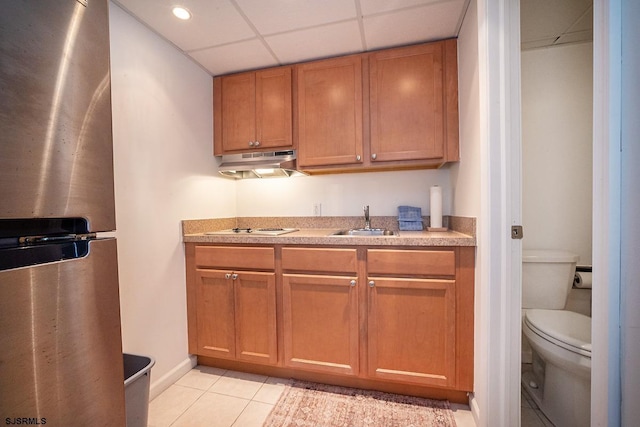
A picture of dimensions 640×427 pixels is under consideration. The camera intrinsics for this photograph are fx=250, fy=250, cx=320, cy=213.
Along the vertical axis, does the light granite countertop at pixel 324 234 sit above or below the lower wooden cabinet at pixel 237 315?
above

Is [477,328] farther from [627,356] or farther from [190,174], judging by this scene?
[190,174]

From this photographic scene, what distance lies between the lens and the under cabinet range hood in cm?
186

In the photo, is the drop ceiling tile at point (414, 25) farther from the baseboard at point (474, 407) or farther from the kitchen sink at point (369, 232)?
the baseboard at point (474, 407)

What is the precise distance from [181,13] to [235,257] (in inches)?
56.7

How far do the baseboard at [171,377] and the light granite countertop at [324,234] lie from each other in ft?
2.72

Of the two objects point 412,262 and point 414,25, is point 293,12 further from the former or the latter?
point 412,262

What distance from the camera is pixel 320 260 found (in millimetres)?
1507

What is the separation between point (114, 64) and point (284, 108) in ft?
3.25

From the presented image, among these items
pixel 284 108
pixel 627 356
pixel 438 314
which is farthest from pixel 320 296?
pixel 284 108

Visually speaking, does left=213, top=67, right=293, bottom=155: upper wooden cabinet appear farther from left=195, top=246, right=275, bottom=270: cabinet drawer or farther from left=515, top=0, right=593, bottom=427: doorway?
left=515, top=0, right=593, bottom=427: doorway

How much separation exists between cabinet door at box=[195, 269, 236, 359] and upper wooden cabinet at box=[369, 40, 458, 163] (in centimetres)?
134

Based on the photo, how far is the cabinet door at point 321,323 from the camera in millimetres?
1475

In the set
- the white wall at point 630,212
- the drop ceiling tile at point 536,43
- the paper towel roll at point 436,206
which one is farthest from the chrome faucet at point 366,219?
the drop ceiling tile at point 536,43

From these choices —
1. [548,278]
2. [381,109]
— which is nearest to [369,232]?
[381,109]
